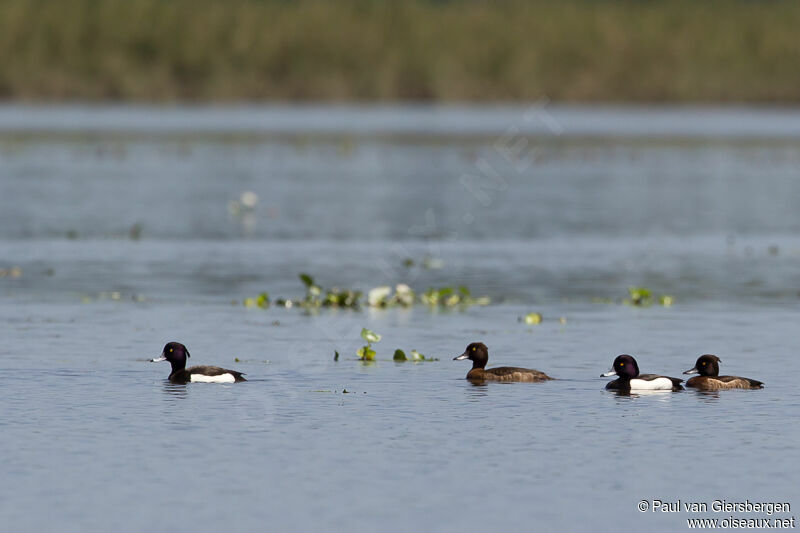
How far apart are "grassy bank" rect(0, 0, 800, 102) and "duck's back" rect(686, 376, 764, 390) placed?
81892 mm

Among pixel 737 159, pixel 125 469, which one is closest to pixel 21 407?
pixel 125 469

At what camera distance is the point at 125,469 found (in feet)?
50.5

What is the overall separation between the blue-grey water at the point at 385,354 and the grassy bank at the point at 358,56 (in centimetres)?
4131

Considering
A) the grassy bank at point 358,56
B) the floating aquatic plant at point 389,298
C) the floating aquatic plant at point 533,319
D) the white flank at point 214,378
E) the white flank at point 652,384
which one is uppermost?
the grassy bank at point 358,56

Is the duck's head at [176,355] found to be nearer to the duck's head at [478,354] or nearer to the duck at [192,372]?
the duck at [192,372]

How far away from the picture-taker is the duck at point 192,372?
1959 centimetres

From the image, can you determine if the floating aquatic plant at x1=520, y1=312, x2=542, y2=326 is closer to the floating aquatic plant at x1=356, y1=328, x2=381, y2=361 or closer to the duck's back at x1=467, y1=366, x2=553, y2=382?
the floating aquatic plant at x1=356, y1=328, x2=381, y2=361

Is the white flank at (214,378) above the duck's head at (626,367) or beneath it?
beneath

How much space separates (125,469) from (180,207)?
1339 inches

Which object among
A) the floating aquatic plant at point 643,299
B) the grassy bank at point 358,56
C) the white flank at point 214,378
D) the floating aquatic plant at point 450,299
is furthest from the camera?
the grassy bank at point 358,56

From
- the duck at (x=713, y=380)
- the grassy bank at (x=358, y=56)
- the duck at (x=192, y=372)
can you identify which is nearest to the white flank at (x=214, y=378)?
the duck at (x=192, y=372)

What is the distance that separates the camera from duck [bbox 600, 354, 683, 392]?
63.1 ft

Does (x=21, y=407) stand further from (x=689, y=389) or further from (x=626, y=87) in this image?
(x=626, y=87)

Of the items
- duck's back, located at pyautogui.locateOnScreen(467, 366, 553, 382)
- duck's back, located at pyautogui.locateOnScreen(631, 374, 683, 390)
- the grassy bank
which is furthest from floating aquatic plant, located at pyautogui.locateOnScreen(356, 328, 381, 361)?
the grassy bank
